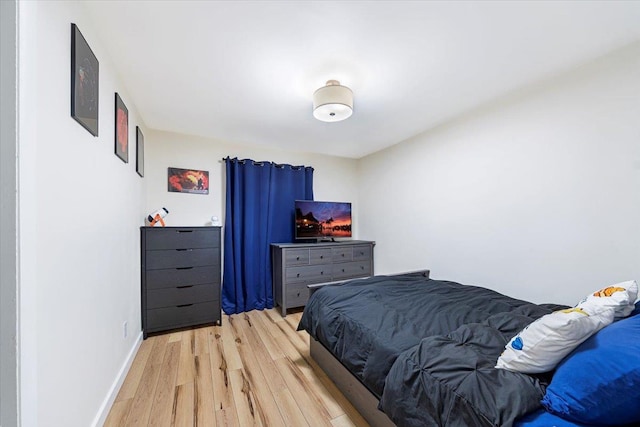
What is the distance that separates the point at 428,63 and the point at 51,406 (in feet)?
9.04

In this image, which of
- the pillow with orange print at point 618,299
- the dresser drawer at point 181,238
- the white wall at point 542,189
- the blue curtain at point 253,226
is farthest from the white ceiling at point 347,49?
the pillow with orange print at point 618,299

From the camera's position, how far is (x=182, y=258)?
2707 millimetres

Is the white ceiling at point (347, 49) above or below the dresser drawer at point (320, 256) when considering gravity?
above

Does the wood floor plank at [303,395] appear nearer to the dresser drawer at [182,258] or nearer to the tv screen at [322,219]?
the dresser drawer at [182,258]

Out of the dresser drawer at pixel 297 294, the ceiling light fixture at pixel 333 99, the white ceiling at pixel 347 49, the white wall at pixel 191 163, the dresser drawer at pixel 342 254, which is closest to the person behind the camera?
the white ceiling at pixel 347 49

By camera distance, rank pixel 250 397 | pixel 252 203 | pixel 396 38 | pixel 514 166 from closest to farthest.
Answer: pixel 396 38
pixel 250 397
pixel 514 166
pixel 252 203

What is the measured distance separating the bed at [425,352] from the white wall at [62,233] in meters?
1.35

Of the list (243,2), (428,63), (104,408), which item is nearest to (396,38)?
(428,63)

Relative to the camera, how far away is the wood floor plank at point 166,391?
1.51 metres

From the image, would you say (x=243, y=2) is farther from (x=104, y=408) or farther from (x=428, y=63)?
(x=104, y=408)

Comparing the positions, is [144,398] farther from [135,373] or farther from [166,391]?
[135,373]

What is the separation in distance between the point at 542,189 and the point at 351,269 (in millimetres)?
2413

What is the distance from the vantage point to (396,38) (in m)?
1.55

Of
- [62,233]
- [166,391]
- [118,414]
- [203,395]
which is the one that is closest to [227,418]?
[203,395]
